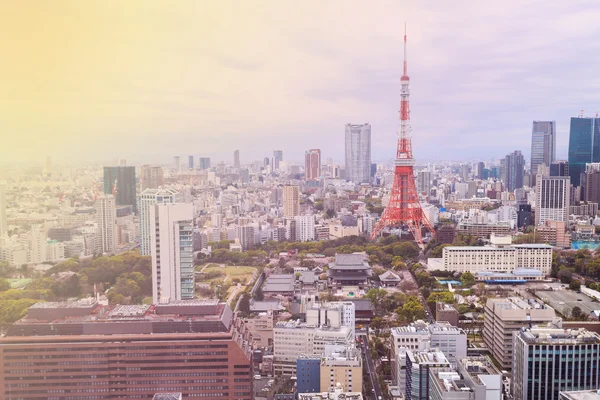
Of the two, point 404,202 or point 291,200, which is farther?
point 291,200

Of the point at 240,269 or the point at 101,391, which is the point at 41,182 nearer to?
the point at 101,391

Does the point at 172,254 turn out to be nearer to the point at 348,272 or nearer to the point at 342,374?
the point at 342,374

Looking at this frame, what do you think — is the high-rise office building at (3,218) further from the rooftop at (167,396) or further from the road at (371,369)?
the road at (371,369)

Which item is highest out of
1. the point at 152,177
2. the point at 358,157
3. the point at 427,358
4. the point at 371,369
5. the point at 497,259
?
the point at 358,157

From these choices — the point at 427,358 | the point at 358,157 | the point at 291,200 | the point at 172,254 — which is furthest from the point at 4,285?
the point at 358,157

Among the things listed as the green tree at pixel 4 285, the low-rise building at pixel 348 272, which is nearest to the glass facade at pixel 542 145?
the low-rise building at pixel 348 272

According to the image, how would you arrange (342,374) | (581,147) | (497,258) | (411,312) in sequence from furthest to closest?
(581,147), (497,258), (411,312), (342,374)
